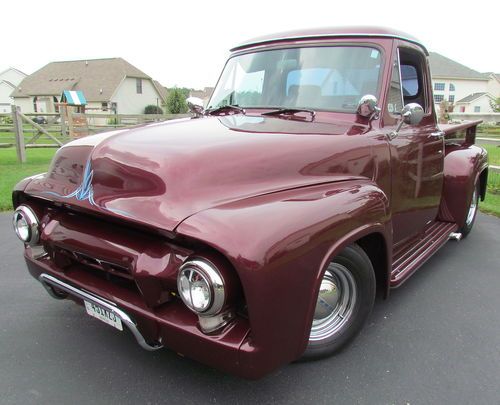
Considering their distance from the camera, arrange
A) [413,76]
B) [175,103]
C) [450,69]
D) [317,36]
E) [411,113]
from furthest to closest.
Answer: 1. [450,69]
2. [175,103]
3. [413,76]
4. [317,36]
5. [411,113]

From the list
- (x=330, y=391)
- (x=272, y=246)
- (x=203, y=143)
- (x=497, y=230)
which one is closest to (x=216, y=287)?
(x=272, y=246)

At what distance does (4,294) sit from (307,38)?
316 centimetres

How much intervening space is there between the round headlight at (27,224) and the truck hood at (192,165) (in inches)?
5.5

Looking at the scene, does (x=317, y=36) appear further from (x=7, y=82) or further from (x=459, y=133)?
(x=7, y=82)

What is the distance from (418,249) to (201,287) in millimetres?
2325

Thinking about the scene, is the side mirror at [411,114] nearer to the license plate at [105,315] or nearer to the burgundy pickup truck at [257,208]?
the burgundy pickup truck at [257,208]

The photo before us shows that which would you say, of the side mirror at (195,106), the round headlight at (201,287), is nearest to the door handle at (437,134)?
the side mirror at (195,106)

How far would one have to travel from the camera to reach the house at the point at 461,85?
184 feet

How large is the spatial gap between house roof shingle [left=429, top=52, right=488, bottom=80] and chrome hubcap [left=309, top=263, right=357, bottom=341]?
6156 centimetres

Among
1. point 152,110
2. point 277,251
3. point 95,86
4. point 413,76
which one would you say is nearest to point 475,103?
point 152,110

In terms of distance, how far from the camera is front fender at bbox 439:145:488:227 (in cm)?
407

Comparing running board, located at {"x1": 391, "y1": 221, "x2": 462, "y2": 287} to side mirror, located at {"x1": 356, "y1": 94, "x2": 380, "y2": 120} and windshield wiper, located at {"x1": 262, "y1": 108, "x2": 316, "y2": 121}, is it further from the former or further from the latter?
windshield wiper, located at {"x1": 262, "y1": 108, "x2": 316, "y2": 121}

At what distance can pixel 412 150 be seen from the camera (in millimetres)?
3178

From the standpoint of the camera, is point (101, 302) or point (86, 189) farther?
point (86, 189)
